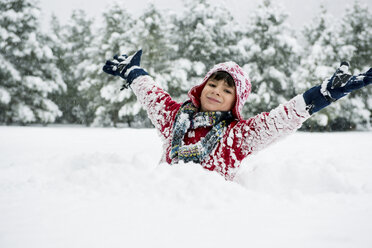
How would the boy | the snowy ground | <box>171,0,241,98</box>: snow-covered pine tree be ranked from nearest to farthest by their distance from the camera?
the snowy ground, the boy, <box>171,0,241,98</box>: snow-covered pine tree

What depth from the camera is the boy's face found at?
227 cm

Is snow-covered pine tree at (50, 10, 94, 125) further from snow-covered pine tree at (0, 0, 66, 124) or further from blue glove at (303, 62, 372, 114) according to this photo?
blue glove at (303, 62, 372, 114)

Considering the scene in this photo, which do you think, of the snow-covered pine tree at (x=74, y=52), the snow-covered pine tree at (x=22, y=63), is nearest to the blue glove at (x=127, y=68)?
the snow-covered pine tree at (x=22, y=63)

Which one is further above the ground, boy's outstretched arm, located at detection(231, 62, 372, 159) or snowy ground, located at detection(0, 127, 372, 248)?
boy's outstretched arm, located at detection(231, 62, 372, 159)

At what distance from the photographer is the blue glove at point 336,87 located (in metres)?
1.71

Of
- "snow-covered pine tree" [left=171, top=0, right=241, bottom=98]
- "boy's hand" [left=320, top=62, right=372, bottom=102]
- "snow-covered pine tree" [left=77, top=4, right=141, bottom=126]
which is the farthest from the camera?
"snow-covered pine tree" [left=77, top=4, right=141, bottom=126]

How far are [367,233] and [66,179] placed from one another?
1473mm

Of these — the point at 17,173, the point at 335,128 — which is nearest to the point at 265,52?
the point at 335,128

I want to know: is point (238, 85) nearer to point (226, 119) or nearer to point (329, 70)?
point (226, 119)

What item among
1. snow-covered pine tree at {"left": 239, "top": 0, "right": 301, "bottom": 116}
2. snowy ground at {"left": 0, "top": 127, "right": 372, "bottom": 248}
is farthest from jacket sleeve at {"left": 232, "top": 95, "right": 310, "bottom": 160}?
snow-covered pine tree at {"left": 239, "top": 0, "right": 301, "bottom": 116}

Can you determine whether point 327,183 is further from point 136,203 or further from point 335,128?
point 335,128

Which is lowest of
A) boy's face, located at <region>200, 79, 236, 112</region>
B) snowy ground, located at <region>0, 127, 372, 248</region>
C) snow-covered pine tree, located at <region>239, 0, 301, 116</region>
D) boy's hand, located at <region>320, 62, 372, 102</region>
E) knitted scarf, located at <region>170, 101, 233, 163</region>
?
snowy ground, located at <region>0, 127, 372, 248</region>

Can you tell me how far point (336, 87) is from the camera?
177cm

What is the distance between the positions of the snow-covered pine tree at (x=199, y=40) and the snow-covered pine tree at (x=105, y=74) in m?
2.52
